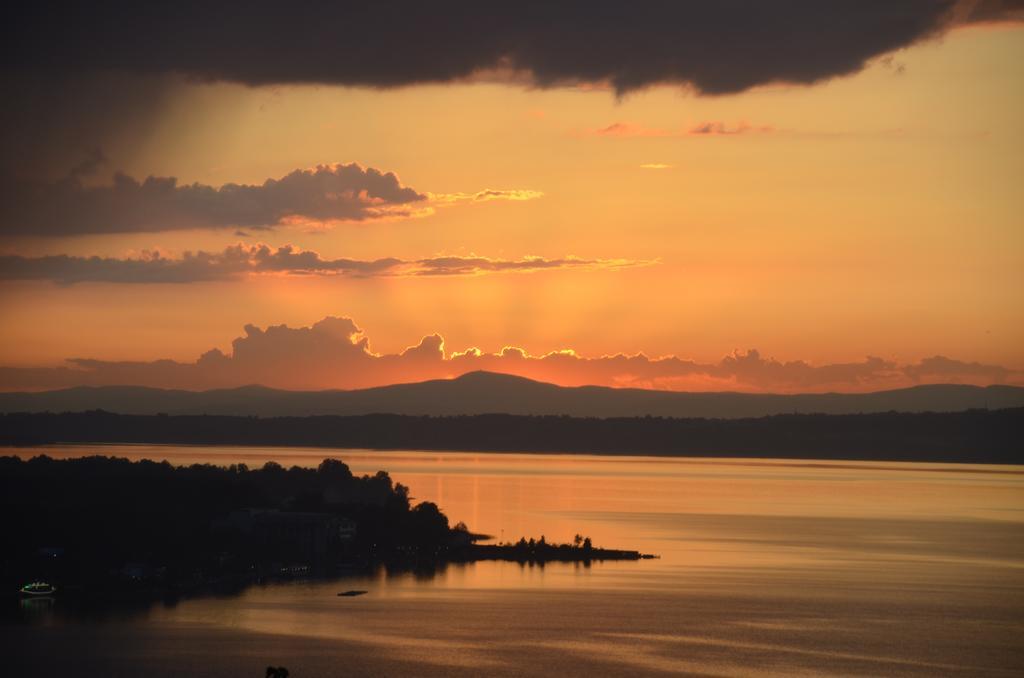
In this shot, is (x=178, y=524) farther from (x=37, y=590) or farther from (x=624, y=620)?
(x=624, y=620)

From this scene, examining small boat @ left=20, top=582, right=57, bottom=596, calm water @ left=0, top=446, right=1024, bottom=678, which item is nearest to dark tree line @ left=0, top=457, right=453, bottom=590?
small boat @ left=20, top=582, right=57, bottom=596

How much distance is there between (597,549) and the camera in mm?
74750

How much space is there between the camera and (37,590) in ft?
172

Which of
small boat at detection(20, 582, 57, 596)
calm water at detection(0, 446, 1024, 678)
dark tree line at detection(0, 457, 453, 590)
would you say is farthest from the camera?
dark tree line at detection(0, 457, 453, 590)

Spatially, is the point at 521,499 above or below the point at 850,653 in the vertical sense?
above

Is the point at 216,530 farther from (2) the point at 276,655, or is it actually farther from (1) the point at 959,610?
(1) the point at 959,610

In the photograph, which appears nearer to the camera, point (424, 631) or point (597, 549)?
point (424, 631)

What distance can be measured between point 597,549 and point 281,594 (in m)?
22.9

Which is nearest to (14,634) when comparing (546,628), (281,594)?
(281,594)

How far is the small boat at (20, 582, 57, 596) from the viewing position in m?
52.2

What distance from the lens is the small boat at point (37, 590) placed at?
52.2 m

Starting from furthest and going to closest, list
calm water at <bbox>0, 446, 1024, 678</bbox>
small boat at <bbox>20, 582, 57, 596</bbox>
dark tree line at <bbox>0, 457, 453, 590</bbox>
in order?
dark tree line at <bbox>0, 457, 453, 590</bbox>, small boat at <bbox>20, 582, 57, 596</bbox>, calm water at <bbox>0, 446, 1024, 678</bbox>

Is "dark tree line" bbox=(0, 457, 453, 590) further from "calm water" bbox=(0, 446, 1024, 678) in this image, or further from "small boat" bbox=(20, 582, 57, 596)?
"calm water" bbox=(0, 446, 1024, 678)

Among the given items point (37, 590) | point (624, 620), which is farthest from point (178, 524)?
point (624, 620)
